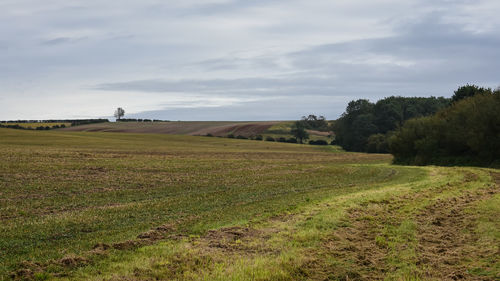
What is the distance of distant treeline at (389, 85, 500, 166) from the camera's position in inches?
1761

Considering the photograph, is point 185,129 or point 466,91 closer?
point 466,91

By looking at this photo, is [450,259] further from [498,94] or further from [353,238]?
[498,94]

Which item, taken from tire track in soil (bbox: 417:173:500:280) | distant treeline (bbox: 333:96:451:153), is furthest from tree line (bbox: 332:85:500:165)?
distant treeline (bbox: 333:96:451:153)

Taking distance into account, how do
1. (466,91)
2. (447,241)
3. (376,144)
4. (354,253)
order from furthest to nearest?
1. (376,144)
2. (466,91)
3. (447,241)
4. (354,253)

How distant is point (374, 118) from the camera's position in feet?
375

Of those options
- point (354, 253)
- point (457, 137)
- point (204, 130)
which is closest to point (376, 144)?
point (204, 130)

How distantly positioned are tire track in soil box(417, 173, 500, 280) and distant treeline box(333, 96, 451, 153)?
87755 millimetres

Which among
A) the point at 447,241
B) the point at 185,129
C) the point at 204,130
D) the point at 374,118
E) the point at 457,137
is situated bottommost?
the point at 447,241

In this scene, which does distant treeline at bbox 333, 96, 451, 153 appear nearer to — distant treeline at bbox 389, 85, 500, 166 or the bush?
the bush

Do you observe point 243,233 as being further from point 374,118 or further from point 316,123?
point 316,123

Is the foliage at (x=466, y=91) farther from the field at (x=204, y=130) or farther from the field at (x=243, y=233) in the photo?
the field at (x=204, y=130)

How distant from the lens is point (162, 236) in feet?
41.5

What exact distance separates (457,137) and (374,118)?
219 ft

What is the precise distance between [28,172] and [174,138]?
7787cm
